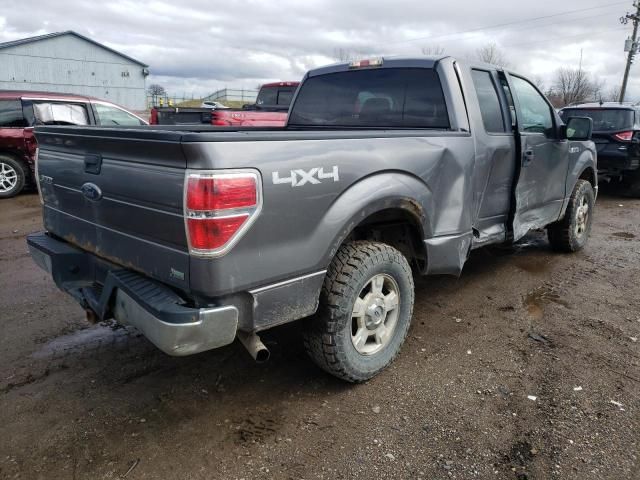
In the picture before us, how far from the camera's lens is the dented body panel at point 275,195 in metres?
2.25

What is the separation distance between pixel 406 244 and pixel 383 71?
1407mm

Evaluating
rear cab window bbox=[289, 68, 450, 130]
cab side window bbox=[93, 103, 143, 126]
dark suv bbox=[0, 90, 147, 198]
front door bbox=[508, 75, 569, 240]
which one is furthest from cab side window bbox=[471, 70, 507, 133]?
cab side window bbox=[93, 103, 143, 126]

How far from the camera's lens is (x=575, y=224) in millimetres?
5672

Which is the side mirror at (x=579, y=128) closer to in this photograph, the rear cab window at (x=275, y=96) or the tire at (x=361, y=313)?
the tire at (x=361, y=313)

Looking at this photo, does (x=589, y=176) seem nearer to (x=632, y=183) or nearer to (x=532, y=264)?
(x=532, y=264)

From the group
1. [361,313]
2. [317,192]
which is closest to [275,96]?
[361,313]

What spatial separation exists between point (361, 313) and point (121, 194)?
1450 mm

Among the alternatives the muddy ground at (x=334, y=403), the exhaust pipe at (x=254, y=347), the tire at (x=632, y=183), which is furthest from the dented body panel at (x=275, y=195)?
the tire at (x=632, y=183)

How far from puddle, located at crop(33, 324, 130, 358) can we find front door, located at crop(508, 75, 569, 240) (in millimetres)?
3281

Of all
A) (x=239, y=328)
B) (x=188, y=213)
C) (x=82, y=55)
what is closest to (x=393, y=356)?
(x=239, y=328)

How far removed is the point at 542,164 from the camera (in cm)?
458

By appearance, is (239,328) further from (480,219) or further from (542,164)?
(542,164)

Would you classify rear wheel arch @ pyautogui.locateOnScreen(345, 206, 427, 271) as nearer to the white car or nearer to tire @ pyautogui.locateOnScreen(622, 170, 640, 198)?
tire @ pyautogui.locateOnScreen(622, 170, 640, 198)

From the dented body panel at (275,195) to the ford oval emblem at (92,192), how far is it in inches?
0.4
